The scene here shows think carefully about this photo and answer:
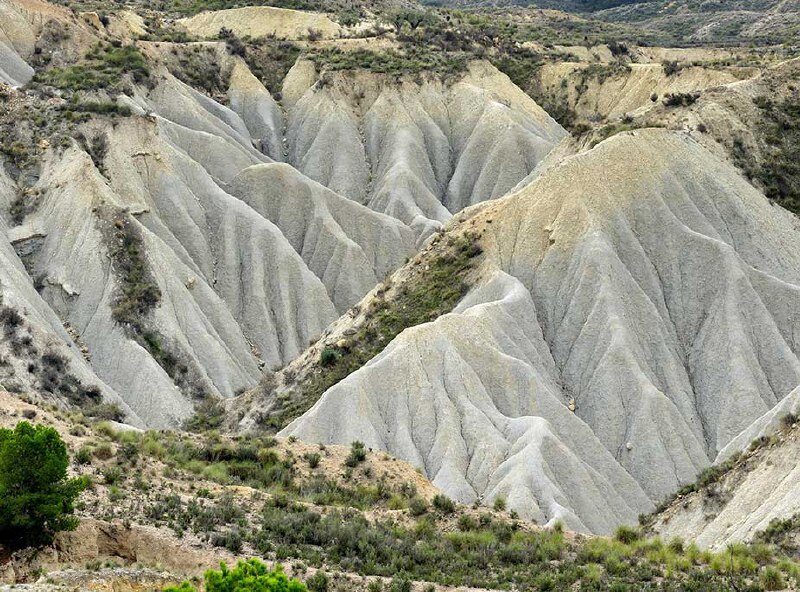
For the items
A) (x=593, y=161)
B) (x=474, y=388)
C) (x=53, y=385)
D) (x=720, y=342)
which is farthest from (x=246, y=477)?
(x=593, y=161)

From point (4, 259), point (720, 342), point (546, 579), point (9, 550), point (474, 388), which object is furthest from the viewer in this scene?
point (4, 259)

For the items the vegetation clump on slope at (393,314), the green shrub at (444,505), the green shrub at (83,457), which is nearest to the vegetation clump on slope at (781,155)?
the vegetation clump on slope at (393,314)

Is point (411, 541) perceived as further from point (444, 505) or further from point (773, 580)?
point (773, 580)

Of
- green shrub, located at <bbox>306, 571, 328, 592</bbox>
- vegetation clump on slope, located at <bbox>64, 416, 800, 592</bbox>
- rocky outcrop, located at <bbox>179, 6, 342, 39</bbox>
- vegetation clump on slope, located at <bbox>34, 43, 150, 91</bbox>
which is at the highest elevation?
rocky outcrop, located at <bbox>179, 6, 342, 39</bbox>

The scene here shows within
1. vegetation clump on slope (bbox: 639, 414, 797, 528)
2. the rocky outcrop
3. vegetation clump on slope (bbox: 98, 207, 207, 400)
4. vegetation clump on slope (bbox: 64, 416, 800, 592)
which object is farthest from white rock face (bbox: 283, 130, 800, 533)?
the rocky outcrop

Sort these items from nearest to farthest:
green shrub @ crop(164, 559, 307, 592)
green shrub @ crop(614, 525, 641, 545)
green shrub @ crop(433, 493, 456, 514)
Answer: green shrub @ crop(164, 559, 307, 592) → green shrub @ crop(614, 525, 641, 545) → green shrub @ crop(433, 493, 456, 514)

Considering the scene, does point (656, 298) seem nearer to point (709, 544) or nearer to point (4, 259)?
point (709, 544)

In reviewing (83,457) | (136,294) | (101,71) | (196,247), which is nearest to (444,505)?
(83,457)

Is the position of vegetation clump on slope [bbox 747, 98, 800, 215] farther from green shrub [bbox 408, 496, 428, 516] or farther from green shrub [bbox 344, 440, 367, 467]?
green shrub [bbox 408, 496, 428, 516]
